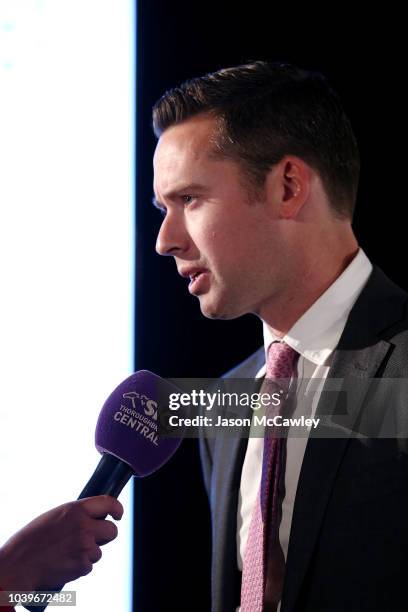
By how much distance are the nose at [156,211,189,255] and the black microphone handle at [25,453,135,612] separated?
19.7 inches

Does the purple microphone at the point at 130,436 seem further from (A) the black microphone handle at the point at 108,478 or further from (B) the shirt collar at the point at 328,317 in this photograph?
(B) the shirt collar at the point at 328,317

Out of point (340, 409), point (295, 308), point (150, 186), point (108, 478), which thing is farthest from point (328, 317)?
point (150, 186)

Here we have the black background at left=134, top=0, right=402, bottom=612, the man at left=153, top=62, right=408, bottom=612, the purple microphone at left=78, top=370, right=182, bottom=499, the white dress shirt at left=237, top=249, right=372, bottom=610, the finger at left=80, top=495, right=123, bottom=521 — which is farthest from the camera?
the black background at left=134, top=0, right=402, bottom=612

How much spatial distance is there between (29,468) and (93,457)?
177 millimetres

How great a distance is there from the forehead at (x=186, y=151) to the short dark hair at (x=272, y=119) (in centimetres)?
2

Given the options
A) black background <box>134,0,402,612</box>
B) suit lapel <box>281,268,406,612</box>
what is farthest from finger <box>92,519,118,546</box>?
black background <box>134,0,402,612</box>

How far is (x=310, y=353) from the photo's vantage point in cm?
150

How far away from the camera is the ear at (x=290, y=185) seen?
154cm

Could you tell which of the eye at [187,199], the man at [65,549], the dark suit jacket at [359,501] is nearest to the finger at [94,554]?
the man at [65,549]

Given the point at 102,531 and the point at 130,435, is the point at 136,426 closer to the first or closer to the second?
the point at 130,435

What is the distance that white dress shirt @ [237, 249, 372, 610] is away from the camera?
1458 millimetres

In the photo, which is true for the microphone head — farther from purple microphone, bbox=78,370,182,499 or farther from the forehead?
the forehead

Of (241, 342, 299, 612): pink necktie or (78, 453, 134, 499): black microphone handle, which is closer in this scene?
(78, 453, 134, 499): black microphone handle

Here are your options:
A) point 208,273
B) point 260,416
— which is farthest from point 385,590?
point 208,273
